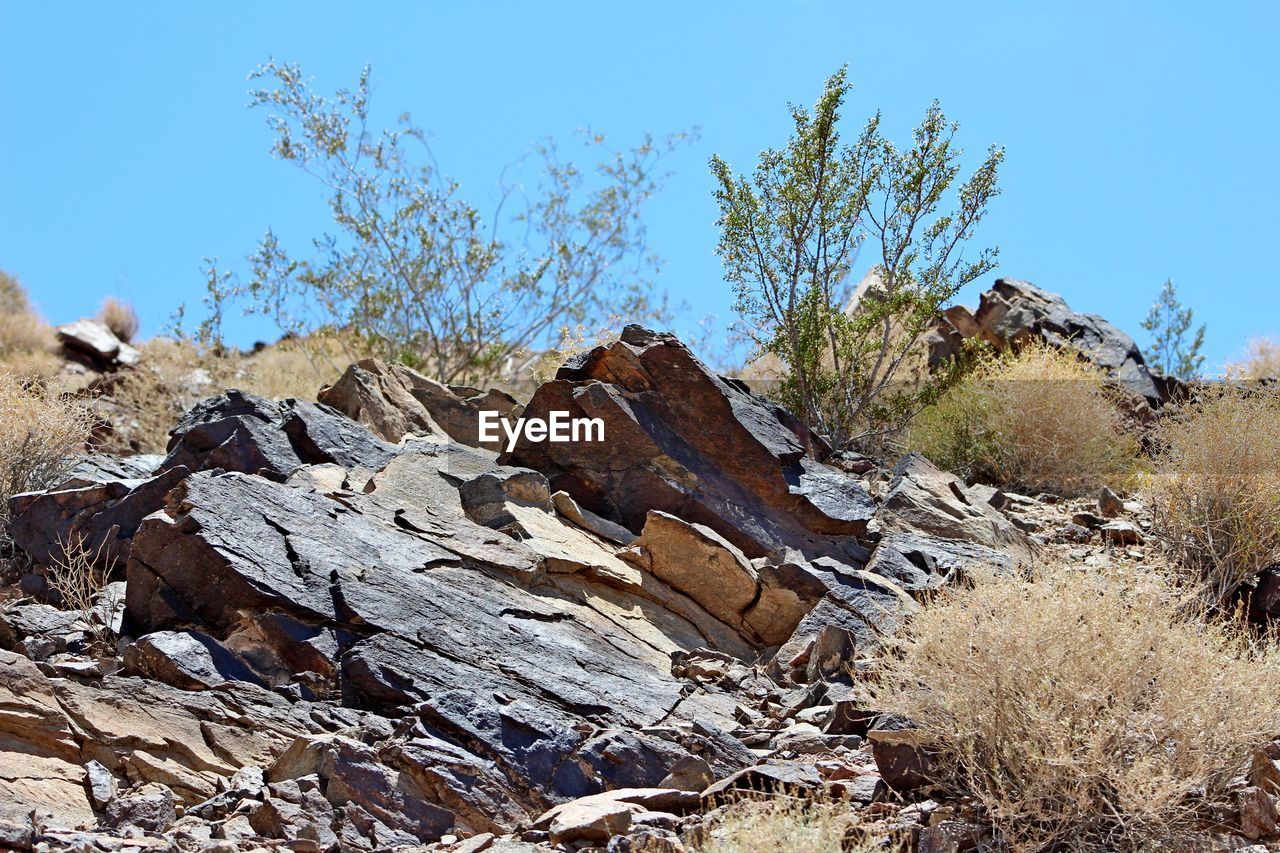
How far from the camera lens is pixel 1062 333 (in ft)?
54.7

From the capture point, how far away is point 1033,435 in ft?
44.5

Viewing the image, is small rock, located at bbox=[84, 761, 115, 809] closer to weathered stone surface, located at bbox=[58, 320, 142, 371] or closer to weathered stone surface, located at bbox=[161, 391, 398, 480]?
weathered stone surface, located at bbox=[161, 391, 398, 480]

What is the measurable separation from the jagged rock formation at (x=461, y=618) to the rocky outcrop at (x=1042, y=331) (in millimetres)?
5245

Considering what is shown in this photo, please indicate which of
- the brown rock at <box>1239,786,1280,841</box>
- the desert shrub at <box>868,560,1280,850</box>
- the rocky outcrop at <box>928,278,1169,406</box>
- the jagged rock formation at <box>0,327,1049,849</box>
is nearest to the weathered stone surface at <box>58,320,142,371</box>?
the jagged rock formation at <box>0,327,1049,849</box>

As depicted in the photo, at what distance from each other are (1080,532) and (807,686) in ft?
15.4

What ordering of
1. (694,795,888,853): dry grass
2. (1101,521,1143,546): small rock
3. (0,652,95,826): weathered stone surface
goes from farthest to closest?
(1101,521,1143,546): small rock, (0,652,95,826): weathered stone surface, (694,795,888,853): dry grass

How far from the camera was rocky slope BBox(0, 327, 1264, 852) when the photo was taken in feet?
20.2

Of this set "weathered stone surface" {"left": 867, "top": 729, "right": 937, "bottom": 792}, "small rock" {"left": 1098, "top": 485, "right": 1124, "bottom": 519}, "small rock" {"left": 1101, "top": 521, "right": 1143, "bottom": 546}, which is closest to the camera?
"weathered stone surface" {"left": 867, "top": 729, "right": 937, "bottom": 792}

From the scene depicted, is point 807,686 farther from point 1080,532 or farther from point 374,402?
point 374,402

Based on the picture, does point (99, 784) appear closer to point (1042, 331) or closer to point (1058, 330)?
point (1042, 331)

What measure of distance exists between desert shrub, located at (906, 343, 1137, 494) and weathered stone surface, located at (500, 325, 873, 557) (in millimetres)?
3494

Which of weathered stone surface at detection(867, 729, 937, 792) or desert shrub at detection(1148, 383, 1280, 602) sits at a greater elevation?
desert shrub at detection(1148, 383, 1280, 602)

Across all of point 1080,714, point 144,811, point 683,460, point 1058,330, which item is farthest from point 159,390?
point 1080,714

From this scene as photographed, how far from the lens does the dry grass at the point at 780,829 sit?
17.5 ft
